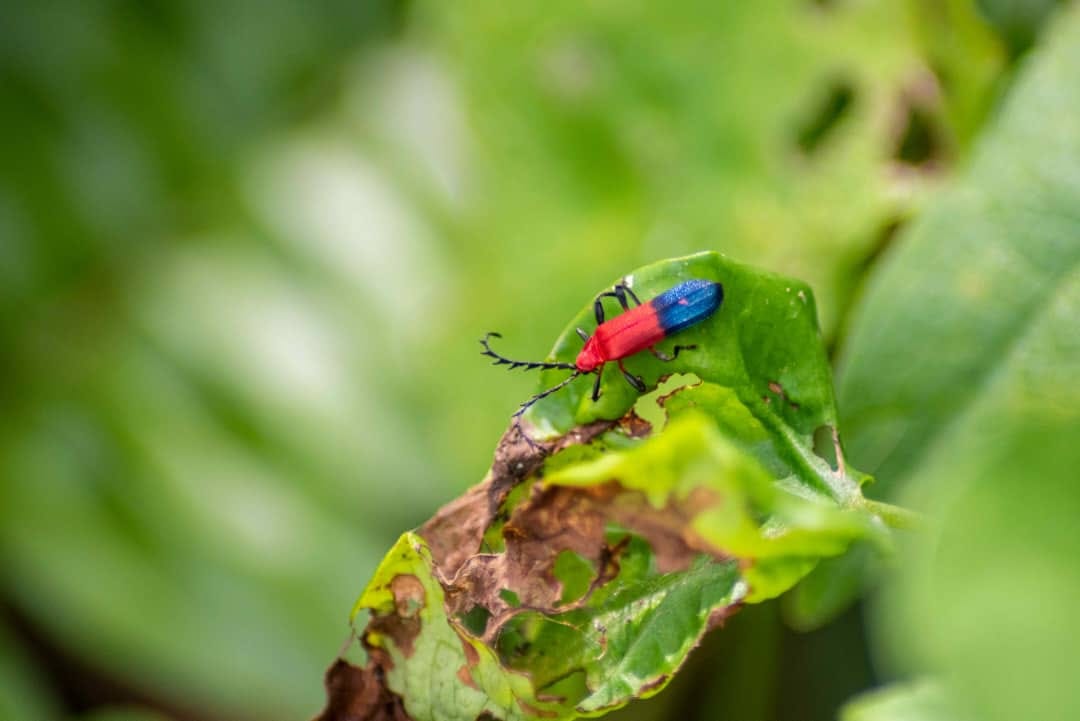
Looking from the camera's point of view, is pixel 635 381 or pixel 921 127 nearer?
pixel 635 381

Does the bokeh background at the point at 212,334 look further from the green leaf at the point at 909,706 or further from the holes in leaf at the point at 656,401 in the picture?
the green leaf at the point at 909,706

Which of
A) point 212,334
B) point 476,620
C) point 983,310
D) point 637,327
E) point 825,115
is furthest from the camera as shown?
point 212,334

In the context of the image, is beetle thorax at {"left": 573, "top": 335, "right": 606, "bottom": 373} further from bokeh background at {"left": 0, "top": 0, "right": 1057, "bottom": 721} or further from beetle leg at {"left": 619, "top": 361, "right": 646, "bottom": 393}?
bokeh background at {"left": 0, "top": 0, "right": 1057, "bottom": 721}

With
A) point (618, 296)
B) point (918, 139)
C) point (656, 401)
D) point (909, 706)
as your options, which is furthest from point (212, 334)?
point (909, 706)

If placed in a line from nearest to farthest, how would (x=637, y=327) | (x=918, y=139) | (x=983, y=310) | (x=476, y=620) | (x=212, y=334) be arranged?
(x=476, y=620) → (x=637, y=327) → (x=983, y=310) → (x=918, y=139) → (x=212, y=334)

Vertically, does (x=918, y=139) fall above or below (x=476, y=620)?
above

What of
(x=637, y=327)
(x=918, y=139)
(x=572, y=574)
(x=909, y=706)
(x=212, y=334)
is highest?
(x=212, y=334)

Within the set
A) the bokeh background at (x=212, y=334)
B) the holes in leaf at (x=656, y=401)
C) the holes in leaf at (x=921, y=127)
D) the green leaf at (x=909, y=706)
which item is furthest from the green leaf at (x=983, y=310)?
the bokeh background at (x=212, y=334)

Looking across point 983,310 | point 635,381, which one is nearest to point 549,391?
point 635,381

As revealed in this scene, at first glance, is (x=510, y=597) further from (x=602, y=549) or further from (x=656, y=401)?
(x=656, y=401)
